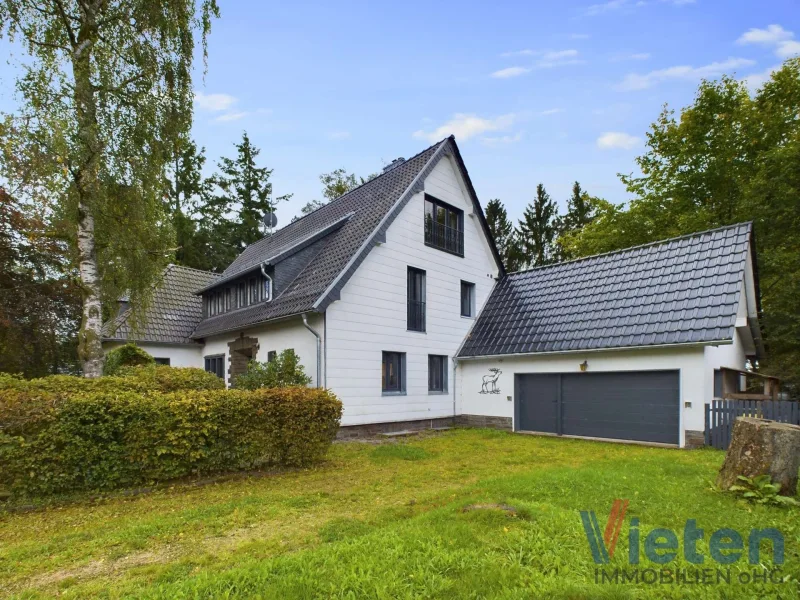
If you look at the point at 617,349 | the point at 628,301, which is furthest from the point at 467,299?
the point at 617,349

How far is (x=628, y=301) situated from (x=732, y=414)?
13.1 feet

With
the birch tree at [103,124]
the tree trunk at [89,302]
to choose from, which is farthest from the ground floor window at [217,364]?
the tree trunk at [89,302]

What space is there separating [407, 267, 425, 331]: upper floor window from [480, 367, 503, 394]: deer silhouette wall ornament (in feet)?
9.47

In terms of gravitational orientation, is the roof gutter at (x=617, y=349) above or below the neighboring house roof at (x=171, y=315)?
below

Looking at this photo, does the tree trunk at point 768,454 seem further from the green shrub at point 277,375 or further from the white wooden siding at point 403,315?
the green shrub at point 277,375

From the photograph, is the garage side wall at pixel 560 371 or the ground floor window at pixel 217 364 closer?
the garage side wall at pixel 560 371

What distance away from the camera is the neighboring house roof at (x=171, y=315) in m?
17.8

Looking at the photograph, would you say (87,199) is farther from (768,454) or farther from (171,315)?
(768,454)

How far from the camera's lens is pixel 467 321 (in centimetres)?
1695

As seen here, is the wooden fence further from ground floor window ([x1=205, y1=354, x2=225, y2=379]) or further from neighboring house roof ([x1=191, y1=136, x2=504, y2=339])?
ground floor window ([x1=205, y1=354, x2=225, y2=379])

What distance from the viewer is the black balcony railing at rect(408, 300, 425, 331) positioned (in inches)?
585

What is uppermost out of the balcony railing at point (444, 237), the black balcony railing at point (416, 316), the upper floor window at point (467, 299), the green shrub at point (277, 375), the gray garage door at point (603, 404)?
the balcony railing at point (444, 237)

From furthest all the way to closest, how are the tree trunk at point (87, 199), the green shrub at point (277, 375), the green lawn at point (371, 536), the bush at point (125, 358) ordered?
1. the bush at point (125, 358)
2. the green shrub at point (277, 375)
3. the tree trunk at point (87, 199)
4. the green lawn at point (371, 536)

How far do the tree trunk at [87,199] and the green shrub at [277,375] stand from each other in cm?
330
